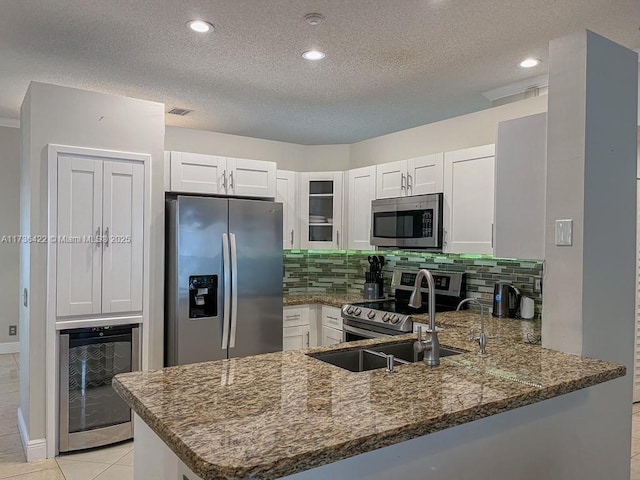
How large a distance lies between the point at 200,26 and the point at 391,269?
2852mm

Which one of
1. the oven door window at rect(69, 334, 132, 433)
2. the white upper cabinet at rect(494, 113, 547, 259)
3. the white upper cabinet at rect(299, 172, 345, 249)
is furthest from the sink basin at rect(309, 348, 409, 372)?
the white upper cabinet at rect(299, 172, 345, 249)

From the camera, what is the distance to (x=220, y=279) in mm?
3635

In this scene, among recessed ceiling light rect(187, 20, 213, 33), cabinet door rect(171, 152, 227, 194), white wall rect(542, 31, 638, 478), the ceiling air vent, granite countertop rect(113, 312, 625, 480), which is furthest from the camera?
the ceiling air vent

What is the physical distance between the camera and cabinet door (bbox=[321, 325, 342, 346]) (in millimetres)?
4203

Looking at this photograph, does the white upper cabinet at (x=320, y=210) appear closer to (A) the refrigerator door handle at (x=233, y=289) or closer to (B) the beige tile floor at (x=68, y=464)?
(A) the refrigerator door handle at (x=233, y=289)

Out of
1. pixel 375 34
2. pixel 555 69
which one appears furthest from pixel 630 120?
pixel 375 34

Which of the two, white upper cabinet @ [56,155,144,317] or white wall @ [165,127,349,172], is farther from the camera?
white wall @ [165,127,349,172]

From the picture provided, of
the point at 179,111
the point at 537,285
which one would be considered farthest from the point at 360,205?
the point at 179,111

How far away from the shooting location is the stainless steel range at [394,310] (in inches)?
140

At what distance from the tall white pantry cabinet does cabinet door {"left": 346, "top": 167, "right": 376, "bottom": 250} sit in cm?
202

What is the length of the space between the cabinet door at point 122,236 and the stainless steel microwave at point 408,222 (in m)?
1.99

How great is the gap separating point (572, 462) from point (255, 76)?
10.4 feet

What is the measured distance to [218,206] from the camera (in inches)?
143

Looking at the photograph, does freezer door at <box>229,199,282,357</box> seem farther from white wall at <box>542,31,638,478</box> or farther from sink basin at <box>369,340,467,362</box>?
white wall at <box>542,31,638,478</box>
